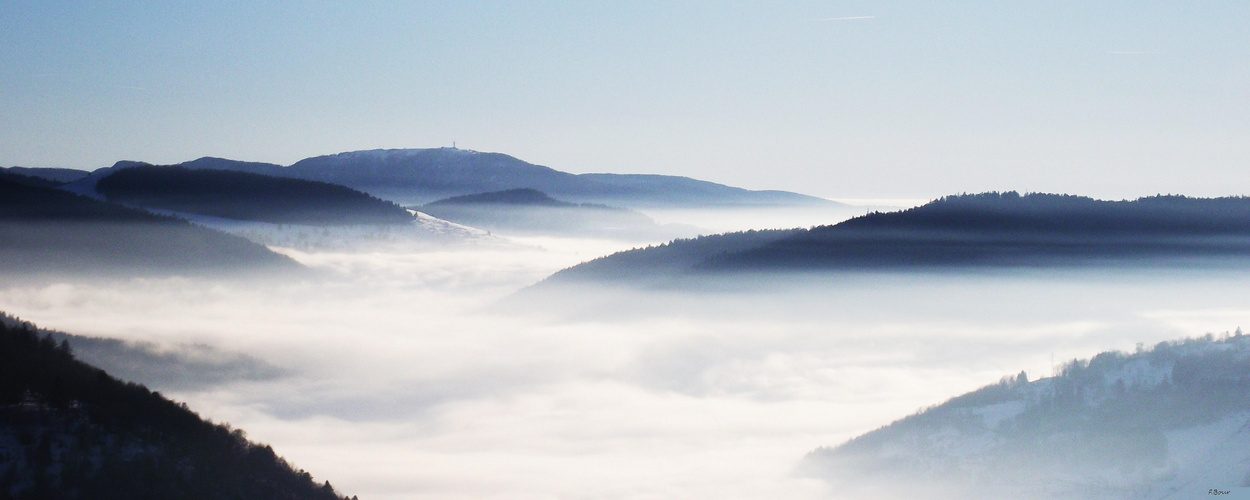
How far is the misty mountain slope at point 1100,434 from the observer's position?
149125 millimetres

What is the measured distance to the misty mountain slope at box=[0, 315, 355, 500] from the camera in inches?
3415

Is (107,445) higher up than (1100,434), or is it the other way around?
(107,445)

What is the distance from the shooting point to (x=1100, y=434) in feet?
531

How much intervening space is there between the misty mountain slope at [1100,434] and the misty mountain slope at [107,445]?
106526mm

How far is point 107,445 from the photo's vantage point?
92.4 meters

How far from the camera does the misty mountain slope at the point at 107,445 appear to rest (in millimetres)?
86750

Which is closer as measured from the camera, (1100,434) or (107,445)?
(107,445)

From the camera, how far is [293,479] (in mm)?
108938

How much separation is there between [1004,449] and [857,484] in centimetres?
3363

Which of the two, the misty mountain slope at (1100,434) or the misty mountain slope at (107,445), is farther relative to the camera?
the misty mountain slope at (1100,434)

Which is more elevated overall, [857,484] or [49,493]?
[49,493]

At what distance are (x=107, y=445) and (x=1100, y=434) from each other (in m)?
136

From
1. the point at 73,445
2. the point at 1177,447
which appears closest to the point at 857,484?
the point at 1177,447

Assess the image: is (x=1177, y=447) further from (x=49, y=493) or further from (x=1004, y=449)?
(x=49, y=493)
